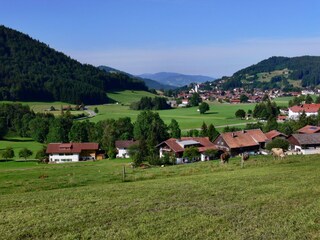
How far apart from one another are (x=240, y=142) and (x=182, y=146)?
35.8ft

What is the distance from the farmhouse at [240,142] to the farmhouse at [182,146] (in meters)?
1.96

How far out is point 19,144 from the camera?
90500 millimetres

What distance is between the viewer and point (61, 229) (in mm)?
13797

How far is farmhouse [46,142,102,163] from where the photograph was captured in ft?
246

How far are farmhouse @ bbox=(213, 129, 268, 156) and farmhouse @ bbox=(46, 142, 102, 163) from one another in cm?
2406

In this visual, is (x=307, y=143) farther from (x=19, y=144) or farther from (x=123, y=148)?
(x=19, y=144)

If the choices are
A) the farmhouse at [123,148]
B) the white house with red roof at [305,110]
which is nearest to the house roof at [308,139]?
the farmhouse at [123,148]

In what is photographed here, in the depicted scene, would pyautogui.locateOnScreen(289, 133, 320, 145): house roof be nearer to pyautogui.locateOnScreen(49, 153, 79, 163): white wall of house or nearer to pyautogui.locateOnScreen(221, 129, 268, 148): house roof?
pyautogui.locateOnScreen(221, 129, 268, 148): house roof

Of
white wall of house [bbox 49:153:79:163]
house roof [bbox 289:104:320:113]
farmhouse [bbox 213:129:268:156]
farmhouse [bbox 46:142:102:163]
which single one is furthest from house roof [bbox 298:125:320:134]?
house roof [bbox 289:104:320:113]

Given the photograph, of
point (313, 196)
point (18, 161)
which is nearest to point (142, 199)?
point (313, 196)

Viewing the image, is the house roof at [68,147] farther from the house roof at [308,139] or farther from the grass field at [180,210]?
the grass field at [180,210]

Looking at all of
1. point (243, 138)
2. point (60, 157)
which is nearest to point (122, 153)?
point (60, 157)

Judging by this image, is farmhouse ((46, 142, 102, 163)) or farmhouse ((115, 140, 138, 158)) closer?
farmhouse ((115, 140, 138, 158))

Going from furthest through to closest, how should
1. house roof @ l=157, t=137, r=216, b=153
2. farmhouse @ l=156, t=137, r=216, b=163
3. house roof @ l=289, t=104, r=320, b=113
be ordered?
house roof @ l=289, t=104, r=320, b=113 → house roof @ l=157, t=137, r=216, b=153 → farmhouse @ l=156, t=137, r=216, b=163
